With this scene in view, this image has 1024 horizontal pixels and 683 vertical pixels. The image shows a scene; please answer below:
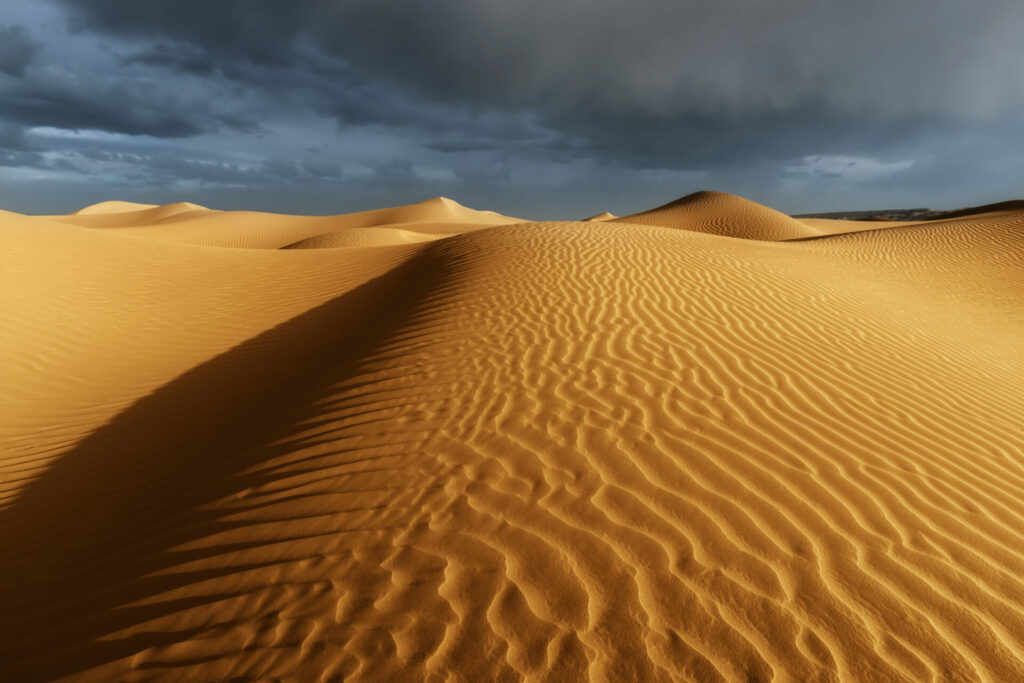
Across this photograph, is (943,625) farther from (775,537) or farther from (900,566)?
(775,537)

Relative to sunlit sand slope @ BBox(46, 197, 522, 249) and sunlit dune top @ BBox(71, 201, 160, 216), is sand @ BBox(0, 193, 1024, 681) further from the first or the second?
sunlit dune top @ BBox(71, 201, 160, 216)

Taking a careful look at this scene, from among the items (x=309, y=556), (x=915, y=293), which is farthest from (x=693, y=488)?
(x=915, y=293)

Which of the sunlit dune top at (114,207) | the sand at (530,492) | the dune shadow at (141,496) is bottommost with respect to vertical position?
the sunlit dune top at (114,207)

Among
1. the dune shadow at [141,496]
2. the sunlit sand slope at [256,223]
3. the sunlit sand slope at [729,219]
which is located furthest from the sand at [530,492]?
the sunlit sand slope at [729,219]

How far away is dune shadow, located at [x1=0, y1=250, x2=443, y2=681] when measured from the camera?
2672mm

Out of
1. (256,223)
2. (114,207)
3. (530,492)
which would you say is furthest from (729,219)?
(114,207)

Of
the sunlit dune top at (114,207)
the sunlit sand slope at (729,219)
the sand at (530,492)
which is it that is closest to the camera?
the sand at (530,492)

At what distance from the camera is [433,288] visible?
8.95 m

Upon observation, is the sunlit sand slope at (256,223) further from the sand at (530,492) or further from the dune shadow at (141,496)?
the sand at (530,492)

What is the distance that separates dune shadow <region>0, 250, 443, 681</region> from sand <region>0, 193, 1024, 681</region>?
0.03 metres

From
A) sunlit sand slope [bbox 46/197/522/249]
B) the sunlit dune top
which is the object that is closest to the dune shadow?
sunlit sand slope [bbox 46/197/522/249]

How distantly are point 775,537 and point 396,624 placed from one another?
78.0 inches

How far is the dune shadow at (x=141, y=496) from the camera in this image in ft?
8.77

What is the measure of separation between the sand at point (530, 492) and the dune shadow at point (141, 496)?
0.09 ft
